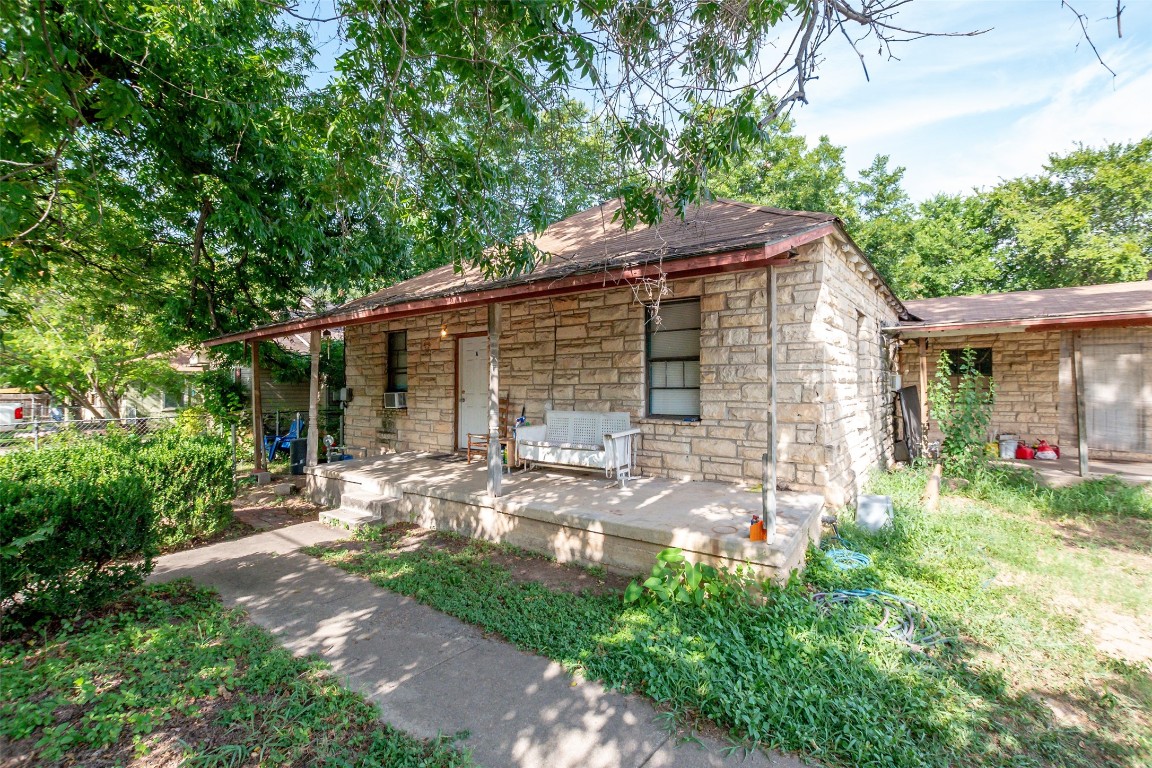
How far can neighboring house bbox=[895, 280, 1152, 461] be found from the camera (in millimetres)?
8109

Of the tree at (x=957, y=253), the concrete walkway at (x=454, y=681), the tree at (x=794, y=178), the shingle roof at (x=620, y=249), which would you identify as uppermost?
the tree at (x=794, y=178)

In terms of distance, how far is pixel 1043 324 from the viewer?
7.76 meters

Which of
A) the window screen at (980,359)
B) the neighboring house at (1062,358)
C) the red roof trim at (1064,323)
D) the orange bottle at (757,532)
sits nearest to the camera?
the orange bottle at (757,532)

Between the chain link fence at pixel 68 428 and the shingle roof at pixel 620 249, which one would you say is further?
the chain link fence at pixel 68 428

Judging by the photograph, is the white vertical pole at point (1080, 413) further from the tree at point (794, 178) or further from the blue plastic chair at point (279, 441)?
the blue plastic chair at point (279, 441)

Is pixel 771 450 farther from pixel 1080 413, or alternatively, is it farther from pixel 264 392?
pixel 264 392

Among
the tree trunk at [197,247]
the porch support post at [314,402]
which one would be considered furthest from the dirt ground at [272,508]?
the tree trunk at [197,247]

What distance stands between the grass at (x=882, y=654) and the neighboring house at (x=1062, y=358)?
471cm

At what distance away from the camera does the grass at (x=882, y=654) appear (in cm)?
249

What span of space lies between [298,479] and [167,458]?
12.5 feet

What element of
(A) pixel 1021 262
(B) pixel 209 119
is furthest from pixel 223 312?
(A) pixel 1021 262

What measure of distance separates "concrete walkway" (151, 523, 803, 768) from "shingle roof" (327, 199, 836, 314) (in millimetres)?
3193

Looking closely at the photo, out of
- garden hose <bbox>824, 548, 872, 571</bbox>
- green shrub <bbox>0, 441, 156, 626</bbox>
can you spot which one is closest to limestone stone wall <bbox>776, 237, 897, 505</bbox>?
garden hose <bbox>824, 548, 872, 571</bbox>

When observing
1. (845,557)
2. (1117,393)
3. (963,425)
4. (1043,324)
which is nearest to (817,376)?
(845,557)
